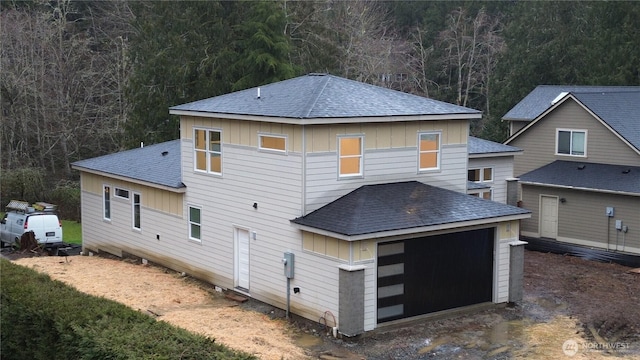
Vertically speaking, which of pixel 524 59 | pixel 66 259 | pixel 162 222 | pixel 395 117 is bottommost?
pixel 66 259

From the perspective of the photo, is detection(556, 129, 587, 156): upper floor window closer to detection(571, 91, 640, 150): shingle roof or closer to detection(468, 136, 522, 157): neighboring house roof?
detection(571, 91, 640, 150): shingle roof

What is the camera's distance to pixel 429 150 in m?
21.7

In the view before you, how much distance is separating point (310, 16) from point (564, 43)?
1686cm

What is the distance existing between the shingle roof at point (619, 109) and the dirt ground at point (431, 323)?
263 inches

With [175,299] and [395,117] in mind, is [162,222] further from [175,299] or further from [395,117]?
[395,117]

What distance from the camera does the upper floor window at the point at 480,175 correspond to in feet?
95.8

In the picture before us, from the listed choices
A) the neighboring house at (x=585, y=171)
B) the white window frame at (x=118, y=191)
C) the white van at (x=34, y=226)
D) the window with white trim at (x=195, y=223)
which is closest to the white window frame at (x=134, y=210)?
the white window frame at (x=118, y=191)

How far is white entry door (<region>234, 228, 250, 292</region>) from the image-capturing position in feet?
69.8

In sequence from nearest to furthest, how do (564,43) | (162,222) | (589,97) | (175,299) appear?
(175,299) < (162,222) < (589,97) < (564,43)

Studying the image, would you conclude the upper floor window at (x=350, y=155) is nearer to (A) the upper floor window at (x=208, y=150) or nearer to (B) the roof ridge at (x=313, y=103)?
(B) the roof ridge at (x=313, y=103)

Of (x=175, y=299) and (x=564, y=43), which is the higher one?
(x=564, y=43)

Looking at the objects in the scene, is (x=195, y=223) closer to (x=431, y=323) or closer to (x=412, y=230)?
(x=412, y=230)

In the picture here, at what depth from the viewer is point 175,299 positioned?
20766 mm

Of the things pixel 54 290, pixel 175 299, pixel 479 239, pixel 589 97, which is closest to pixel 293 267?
pixel 175 299
